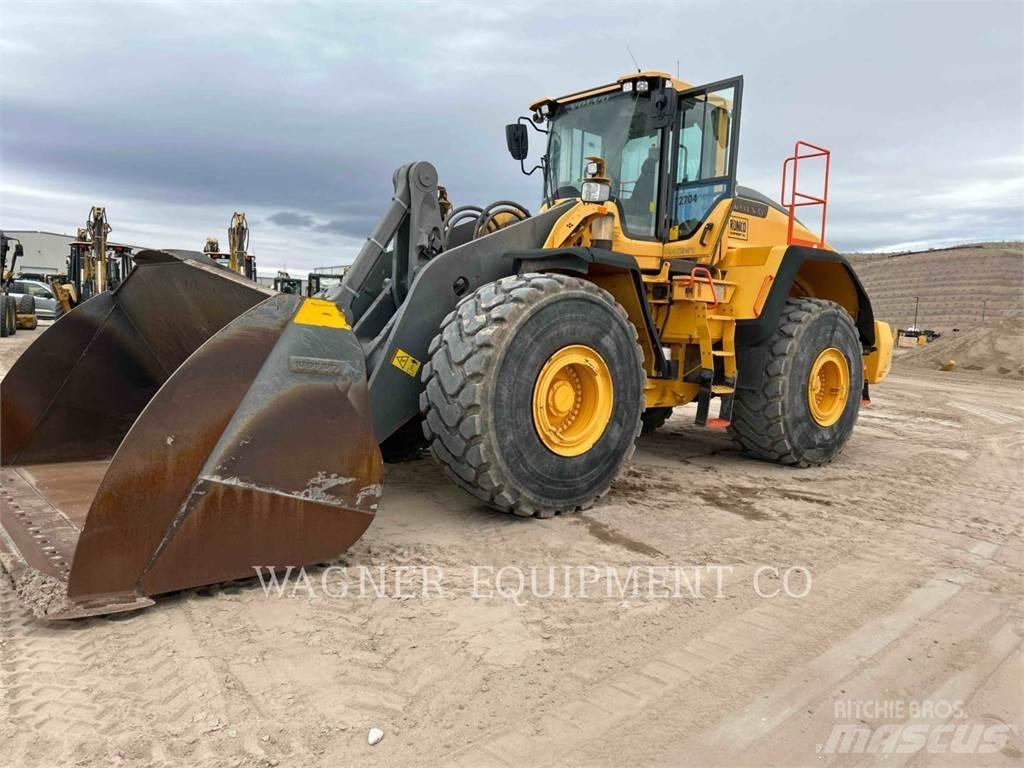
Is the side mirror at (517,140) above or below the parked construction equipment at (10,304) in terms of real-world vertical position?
above

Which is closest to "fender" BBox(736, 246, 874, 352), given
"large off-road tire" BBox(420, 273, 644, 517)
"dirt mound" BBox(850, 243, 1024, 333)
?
"large off-road tire" BBox(420, 273, 644, 517)

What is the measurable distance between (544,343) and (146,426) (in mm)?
1998

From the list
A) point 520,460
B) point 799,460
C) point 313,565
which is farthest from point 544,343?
point 799,460

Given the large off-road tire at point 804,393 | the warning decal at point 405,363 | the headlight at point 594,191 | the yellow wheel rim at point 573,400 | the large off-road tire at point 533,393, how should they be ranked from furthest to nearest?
the large off-road tire at point 804,393
the headlight at point 594,191
the yellow wheel rim at point 573,400
the warning decal at point 405,363
the large off-road tire at point 533,393

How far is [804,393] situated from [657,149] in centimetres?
227

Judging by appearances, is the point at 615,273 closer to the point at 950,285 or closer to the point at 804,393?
the point at 804,393

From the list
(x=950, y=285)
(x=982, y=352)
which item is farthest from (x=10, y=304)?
(x=950, y=285)

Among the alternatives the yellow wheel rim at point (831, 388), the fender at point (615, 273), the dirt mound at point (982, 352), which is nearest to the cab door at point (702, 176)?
the fender at point (615, 273)

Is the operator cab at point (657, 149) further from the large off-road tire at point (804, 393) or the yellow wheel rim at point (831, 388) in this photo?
the yellow wheel rim at point (831, 388)

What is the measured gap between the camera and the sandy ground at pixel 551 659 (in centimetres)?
212

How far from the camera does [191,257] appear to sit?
4344 mm

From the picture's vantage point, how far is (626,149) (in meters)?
5.55

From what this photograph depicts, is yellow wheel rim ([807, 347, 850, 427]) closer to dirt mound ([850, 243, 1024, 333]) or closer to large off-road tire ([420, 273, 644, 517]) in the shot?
large off-road tire ([420, 273, 644, 517])

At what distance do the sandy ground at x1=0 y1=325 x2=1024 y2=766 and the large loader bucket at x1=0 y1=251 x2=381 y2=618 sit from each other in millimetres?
145
